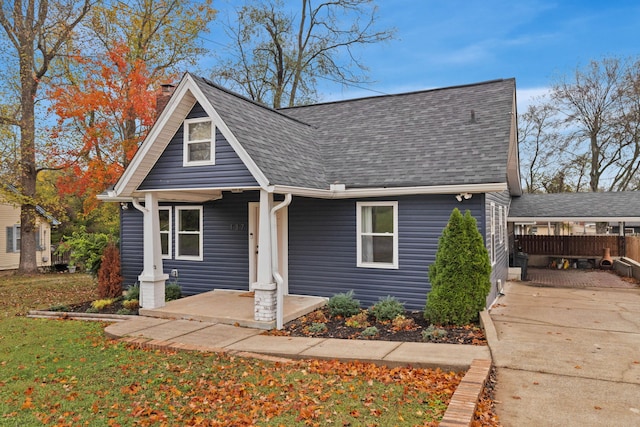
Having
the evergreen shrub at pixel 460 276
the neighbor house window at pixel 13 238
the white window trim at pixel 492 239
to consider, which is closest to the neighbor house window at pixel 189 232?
the evergreen shrub at pixel 460 276

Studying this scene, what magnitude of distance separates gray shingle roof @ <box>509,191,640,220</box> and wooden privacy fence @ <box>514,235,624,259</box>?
1.72 meters

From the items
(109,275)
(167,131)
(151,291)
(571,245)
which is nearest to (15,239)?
(109,275)

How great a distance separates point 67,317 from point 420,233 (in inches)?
323

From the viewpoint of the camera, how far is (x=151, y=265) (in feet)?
33.4

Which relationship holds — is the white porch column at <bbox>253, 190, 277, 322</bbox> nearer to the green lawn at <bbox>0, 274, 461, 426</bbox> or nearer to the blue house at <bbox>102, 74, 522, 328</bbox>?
the blue house at <bbox>102, 74, 522, 328</bbox>

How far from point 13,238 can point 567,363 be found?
27399mm

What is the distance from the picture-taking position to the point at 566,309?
1003 cm

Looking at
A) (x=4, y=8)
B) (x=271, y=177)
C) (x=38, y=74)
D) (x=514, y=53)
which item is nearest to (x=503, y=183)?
(x=271, y=177)

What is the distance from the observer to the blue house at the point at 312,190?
909 centimetres

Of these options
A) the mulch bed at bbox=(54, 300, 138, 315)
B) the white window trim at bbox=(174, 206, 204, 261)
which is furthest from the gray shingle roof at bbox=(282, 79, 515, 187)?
the mulch bed at bbox=(54, 300, 138, 315)

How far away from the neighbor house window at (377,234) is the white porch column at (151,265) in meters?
4.56

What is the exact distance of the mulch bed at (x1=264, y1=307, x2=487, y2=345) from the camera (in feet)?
25.1

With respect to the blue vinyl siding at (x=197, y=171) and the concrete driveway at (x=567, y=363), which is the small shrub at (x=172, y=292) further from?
the concrete driveway at (x=567, y=363)

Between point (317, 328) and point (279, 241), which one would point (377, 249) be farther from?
point (317, 328)
